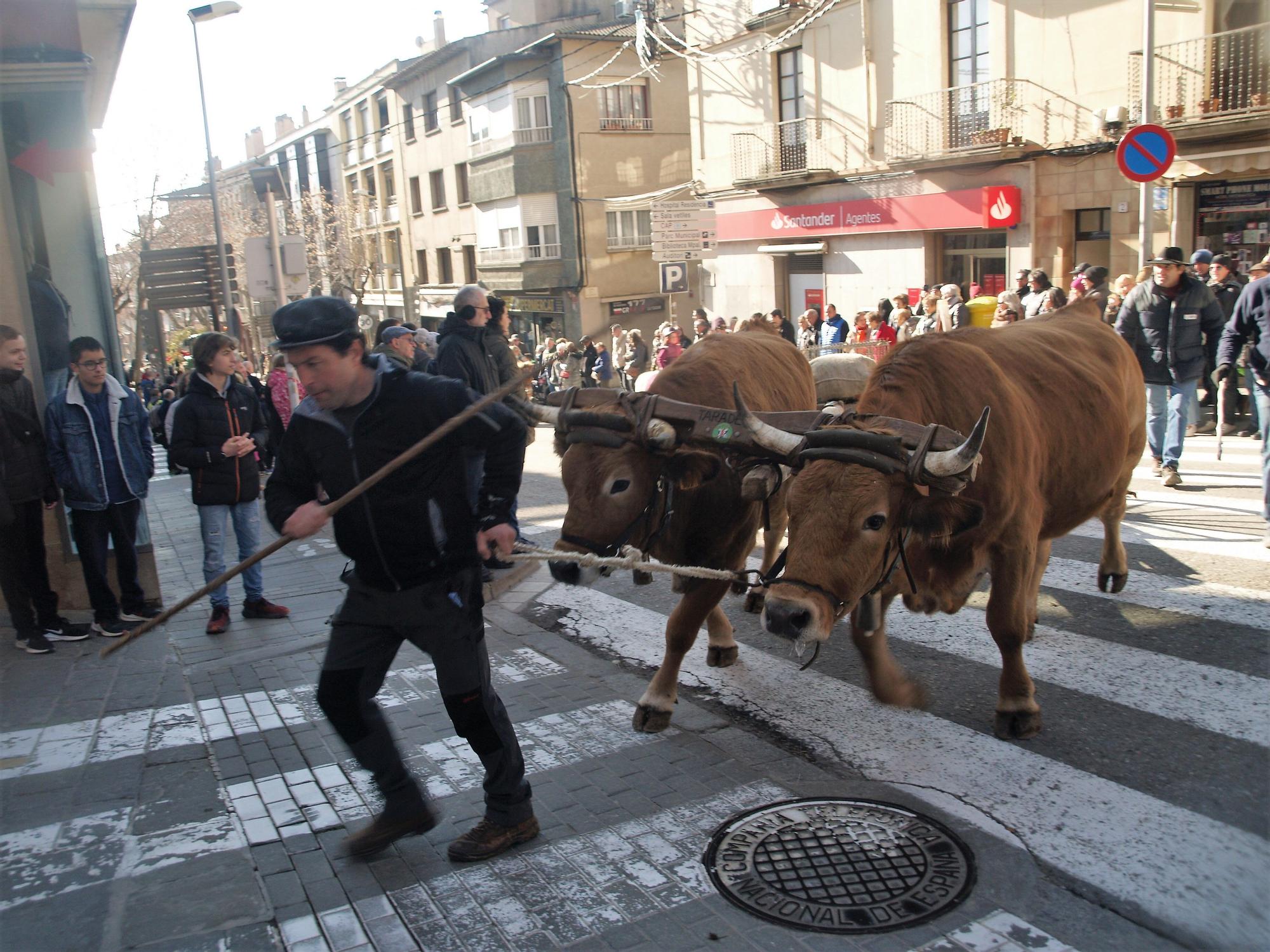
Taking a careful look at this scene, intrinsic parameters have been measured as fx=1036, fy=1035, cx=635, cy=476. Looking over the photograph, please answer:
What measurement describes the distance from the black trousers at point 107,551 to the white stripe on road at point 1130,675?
4.99 m

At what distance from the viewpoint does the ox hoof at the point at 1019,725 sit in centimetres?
457

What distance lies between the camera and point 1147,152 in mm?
11367

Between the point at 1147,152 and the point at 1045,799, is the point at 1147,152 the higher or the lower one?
the higher one

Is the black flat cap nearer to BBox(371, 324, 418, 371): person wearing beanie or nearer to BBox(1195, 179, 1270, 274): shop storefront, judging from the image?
BBox(371, 324, 418, 371): person wearing beanie

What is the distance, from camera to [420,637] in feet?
12.2

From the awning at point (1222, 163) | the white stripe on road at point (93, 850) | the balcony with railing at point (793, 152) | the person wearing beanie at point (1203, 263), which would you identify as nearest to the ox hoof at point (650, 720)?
the white stripe on road at point (93, 850)

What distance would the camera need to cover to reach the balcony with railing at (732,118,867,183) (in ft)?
82.4

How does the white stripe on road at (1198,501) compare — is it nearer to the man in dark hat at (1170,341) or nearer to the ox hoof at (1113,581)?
the man in dark hat at (1170,341)

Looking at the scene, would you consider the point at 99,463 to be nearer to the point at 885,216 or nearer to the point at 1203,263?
the point at 1203,263

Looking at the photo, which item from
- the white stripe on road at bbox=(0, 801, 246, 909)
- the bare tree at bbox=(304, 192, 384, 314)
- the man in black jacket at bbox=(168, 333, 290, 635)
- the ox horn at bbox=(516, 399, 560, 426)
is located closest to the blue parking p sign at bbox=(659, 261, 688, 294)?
the man in black jacket at bbox=(168, 333, 290, 635)

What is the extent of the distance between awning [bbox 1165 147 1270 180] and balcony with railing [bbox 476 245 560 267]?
76.2ft

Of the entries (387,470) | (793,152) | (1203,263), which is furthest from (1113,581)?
Result: (793,152)

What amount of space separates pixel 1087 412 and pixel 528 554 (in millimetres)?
3012

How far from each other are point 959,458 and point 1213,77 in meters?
→ 17.3
